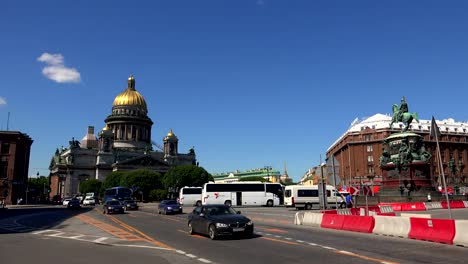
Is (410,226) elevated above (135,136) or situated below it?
below

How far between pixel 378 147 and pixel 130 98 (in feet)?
293

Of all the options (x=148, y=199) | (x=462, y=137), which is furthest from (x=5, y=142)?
(x=462, y=137)

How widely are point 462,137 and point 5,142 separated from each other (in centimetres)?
11317

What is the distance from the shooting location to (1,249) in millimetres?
14445

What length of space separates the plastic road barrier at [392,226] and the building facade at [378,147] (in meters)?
83.7

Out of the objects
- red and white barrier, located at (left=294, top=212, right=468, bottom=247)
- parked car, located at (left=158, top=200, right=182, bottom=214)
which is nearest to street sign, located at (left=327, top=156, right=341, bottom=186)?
red and white barrier, located at (left=294, top=212, right=468, bottom=247)

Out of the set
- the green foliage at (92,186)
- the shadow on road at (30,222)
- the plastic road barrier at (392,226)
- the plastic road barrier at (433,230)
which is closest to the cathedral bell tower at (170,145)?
the green foliage at (92,186)

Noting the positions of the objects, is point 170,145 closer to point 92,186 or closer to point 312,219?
point 92,186

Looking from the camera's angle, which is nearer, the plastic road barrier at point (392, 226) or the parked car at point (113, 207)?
the plastic road barrier at point (392, 226)

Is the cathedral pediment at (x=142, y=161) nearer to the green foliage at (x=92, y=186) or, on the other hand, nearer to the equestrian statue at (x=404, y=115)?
the green foliage at (x=92, y=186)

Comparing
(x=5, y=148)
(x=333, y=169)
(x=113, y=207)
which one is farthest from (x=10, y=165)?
(x=333, y=169)

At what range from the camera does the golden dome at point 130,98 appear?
147m

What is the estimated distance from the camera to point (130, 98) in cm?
14825

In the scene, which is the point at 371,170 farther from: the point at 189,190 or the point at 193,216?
the point at 193,216
